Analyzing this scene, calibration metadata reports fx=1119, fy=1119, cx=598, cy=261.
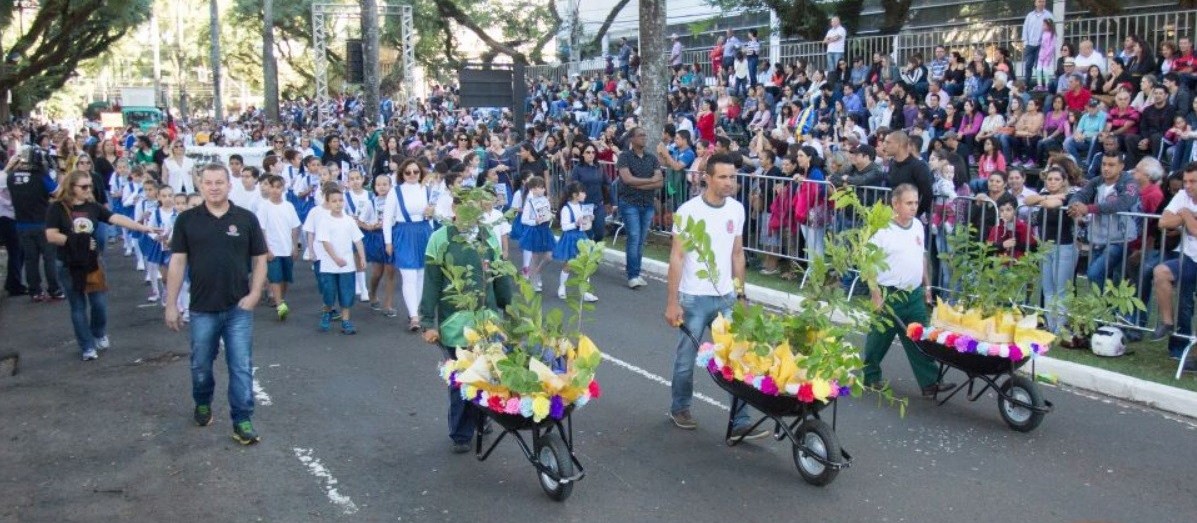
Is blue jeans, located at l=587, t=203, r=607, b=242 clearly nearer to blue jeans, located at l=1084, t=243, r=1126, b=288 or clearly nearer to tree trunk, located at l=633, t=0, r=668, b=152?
tree trunk, located at l=633, t=0, r=668, b=152

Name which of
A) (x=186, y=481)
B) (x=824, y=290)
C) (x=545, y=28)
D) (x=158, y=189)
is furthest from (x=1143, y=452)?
(x=545, y=28)

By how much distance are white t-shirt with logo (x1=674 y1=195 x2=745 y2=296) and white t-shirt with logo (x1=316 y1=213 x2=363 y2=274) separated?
4.92 m

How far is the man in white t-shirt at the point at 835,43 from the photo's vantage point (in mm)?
22641

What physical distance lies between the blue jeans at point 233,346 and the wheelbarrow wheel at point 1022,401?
5.07 meters

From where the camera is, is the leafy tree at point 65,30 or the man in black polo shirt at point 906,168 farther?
the leafy tree at point 65,30

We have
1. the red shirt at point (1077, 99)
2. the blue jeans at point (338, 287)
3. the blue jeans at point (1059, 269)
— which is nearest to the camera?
the blue jeans at point (1059, 269)

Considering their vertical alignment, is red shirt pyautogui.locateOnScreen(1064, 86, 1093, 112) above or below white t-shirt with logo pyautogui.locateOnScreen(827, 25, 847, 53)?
below

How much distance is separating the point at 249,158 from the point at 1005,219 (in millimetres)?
13594

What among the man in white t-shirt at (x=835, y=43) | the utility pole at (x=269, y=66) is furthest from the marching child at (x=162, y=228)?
the utility pole at (x=269, y=66)

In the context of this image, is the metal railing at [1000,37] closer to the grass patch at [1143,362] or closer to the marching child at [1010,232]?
the marching child at [1010,232]

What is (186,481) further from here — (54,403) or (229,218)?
(54,403)

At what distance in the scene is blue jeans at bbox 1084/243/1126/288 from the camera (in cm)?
979

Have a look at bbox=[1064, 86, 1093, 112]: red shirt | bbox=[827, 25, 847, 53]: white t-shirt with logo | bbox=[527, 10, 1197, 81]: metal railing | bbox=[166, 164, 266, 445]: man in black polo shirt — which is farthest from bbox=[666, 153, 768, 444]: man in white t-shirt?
bbox=[827, 25, 847, 53]: white t-shirt with logo

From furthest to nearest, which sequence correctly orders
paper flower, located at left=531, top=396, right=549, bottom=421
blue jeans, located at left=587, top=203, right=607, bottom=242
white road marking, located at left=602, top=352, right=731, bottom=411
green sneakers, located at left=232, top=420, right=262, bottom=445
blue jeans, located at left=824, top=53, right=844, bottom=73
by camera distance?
1. blue jeans, located at left=824, top=53, right=844, bottom=73
2. blue jeans, located at left=587, top=203, right=607, bottom=242
3. white road marking, located at left=602, top=352, right=731, bottom=411
4. green sneakers, located at left=232, top=420, right=262, bottom=445
5. paper flower, located at left=531, top=396, right=549, bottom=421
